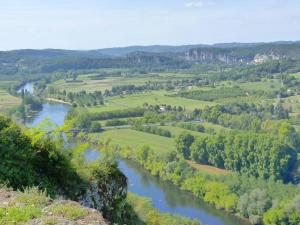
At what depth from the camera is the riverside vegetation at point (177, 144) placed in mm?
9688

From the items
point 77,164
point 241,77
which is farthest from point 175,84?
point 77,164

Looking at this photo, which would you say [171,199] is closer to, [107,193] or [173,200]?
[173,200]

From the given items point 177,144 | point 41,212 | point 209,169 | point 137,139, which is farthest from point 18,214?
point 137,139

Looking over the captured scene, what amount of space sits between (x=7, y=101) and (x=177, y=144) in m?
46.7

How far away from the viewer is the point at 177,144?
62281 mm

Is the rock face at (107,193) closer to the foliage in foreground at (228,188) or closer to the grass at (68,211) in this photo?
the grass at (68,211)

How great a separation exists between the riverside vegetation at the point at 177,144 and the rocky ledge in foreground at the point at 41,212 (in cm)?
179

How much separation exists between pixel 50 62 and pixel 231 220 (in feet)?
544

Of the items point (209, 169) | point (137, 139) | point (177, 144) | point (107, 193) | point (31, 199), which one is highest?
point (31, 199)

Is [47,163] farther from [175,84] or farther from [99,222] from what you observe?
[175,84]

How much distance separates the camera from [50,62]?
196 metres

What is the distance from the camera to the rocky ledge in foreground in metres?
6.00

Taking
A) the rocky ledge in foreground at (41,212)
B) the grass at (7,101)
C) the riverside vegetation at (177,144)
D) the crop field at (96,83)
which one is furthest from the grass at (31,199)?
the crop field at (96,83)

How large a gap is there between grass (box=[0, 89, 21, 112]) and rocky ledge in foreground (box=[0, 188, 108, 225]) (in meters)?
79.4
